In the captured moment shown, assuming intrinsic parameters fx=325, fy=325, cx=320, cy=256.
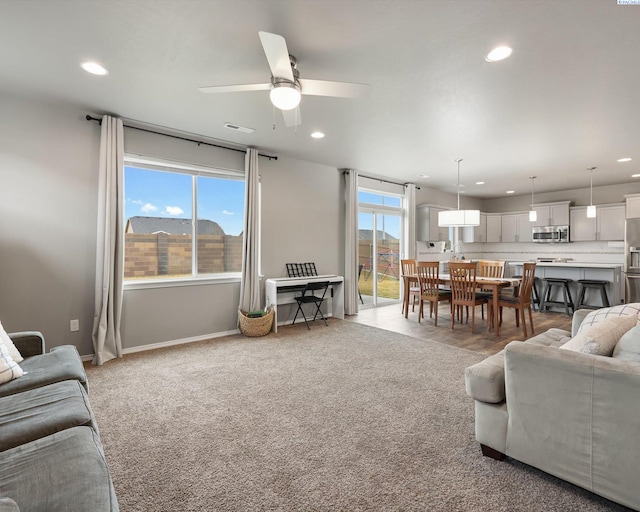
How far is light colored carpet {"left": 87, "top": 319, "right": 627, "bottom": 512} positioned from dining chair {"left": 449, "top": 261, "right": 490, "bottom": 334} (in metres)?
1.28

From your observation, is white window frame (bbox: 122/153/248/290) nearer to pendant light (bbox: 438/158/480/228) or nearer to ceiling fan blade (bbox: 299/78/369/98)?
ceiling fan blade (bbox: 299/78/369/98)

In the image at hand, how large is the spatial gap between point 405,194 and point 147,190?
5.33m

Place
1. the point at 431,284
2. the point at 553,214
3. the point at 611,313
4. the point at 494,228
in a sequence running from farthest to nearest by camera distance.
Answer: the point at 494,228
the point at 553,214
the point at 431,284
the point at 611,313

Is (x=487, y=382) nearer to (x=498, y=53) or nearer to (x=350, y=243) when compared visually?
(x=498, y=53)

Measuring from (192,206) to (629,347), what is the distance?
15.1 ft

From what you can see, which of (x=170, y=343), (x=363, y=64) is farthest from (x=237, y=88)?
(x=170, y=343)

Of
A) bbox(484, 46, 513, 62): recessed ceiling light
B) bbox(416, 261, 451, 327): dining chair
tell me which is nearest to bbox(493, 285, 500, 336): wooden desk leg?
bbox(416, 261, 451, 327): dining chair

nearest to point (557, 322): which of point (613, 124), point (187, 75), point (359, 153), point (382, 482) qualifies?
point (613, 124)

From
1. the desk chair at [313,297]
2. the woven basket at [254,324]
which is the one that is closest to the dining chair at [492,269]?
the desk chair at [313,297]

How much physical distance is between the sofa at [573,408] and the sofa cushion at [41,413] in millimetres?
2093

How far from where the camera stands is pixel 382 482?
1729 mm

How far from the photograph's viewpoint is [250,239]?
473cm

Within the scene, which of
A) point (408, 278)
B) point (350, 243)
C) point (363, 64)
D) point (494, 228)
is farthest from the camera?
point (494, 228)

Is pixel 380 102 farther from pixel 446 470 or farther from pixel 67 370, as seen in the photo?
pixel 67 370
